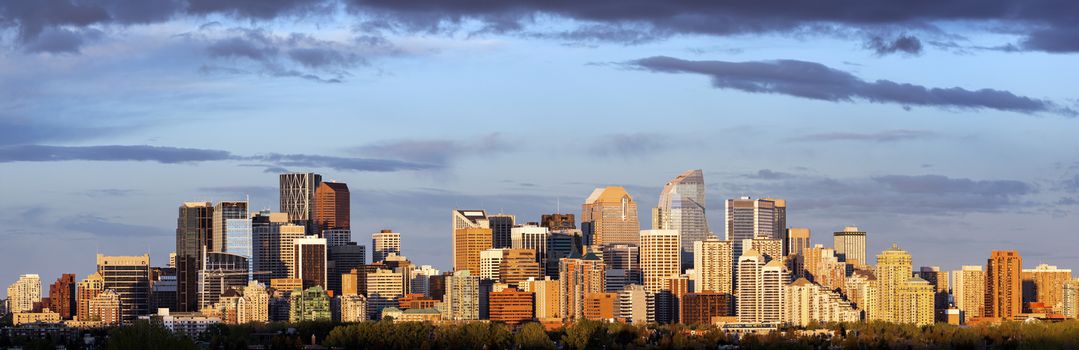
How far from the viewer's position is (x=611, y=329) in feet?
643

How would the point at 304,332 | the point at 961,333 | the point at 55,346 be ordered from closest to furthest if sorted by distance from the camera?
the point at 55,346, the point at 961,333, the point at 304,332

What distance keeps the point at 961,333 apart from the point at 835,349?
15.0 meters

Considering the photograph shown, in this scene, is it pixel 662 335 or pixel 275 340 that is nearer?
pixel 275 340

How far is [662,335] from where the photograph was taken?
19500 centimetres

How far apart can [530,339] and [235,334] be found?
105 feet

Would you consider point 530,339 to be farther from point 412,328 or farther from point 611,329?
point 611,329

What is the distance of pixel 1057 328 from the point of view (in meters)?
168

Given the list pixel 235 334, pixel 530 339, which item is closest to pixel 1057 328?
pixel 530 339

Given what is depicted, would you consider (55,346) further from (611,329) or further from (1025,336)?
(1025,336)

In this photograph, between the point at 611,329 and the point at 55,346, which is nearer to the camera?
the point at 55,346

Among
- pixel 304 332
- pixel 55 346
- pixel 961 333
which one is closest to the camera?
pixel 55 346

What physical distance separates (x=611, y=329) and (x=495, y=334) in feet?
86.8

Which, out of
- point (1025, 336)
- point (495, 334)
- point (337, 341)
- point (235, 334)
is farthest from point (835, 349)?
point (235, 334)

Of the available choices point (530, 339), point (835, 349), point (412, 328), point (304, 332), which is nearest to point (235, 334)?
point (304, 332)
